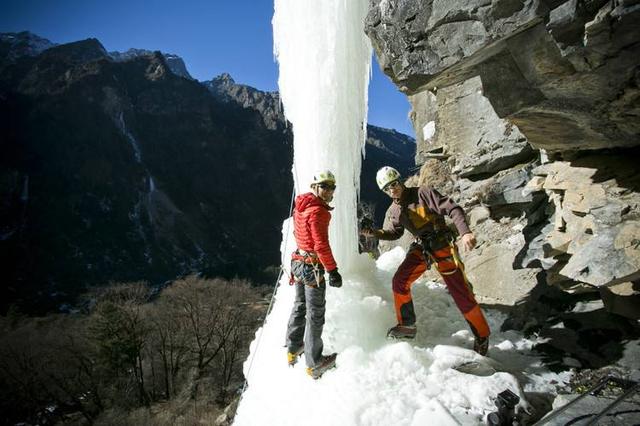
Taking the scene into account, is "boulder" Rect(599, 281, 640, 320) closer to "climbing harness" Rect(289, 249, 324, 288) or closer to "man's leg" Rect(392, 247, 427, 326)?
"man's leg" Rect(392, 247, 427, 326)

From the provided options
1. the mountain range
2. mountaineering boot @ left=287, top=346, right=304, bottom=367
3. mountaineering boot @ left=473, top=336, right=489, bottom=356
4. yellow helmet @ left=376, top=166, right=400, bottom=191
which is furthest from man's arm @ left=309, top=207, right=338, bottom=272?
the mountain range

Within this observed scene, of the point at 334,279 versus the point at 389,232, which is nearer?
the point at 334,279

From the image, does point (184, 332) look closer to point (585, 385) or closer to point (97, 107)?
point (585, 385)

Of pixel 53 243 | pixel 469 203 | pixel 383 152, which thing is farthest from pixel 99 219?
pixel 383 152

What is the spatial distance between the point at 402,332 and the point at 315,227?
180 cm

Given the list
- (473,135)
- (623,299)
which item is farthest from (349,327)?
(473,135)

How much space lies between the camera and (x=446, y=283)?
162 inches

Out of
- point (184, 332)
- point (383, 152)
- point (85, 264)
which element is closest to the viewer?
point (184, 332)

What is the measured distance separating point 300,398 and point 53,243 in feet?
235

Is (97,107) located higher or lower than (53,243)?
higher

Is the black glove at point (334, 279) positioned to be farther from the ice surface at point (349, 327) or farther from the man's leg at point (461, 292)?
the man's leg at point (461, 292)

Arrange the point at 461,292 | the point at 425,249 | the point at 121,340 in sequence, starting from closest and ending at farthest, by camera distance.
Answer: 1. the point at 461,292
2. the point at 425,249
3. the point at 121,340

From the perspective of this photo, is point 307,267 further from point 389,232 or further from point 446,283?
point 446,283

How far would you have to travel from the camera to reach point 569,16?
7.72ft
